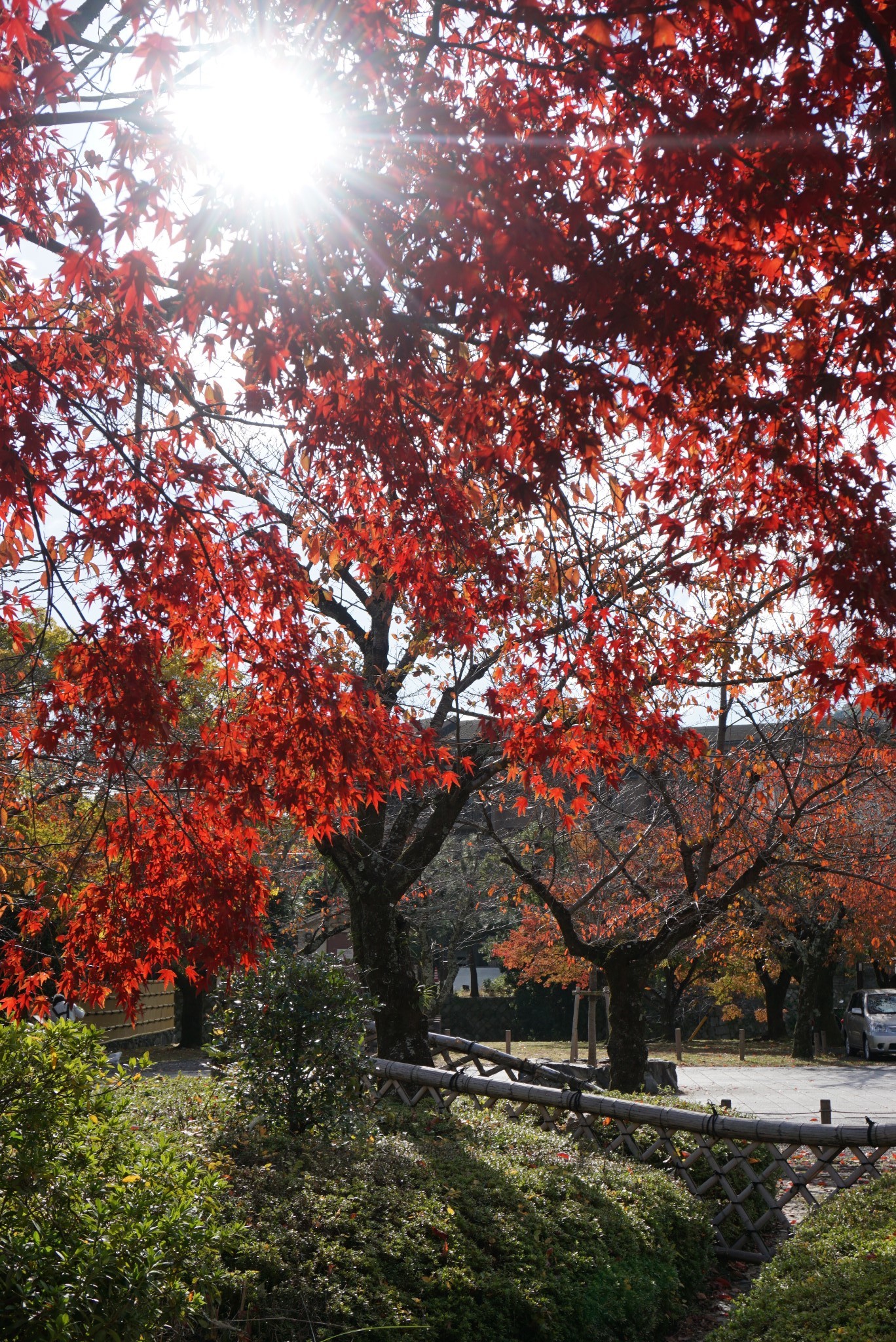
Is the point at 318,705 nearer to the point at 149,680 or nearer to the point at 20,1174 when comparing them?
the point at 149,680

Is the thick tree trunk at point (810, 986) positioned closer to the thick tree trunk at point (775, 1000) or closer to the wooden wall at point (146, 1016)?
the thick tree trunk at point (775, 1000)

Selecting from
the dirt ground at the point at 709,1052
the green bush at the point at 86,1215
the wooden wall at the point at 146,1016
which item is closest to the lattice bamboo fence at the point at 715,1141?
the green bush at the point at 86,1215

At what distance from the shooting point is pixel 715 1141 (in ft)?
29.8

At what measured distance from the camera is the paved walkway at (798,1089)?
16.3 m

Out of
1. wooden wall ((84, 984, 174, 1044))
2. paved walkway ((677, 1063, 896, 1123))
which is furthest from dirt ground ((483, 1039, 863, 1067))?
wooden wall ((84, 984, 174, 1044))

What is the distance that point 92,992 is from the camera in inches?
254

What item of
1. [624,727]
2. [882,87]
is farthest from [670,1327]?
[882,87]

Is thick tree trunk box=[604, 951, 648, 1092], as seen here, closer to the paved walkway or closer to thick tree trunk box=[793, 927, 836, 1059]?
the paved walkway

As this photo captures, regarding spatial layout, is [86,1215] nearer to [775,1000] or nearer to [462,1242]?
[462,1242]

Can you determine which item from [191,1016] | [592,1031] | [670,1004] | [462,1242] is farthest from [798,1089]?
[462,1242]

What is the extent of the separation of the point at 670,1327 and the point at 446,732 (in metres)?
7.43

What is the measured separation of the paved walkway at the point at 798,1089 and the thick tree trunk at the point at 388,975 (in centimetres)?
524

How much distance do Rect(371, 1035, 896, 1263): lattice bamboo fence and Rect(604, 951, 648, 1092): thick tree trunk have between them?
6.79ft

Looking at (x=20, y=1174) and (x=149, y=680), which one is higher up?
(x=149, y=680)
